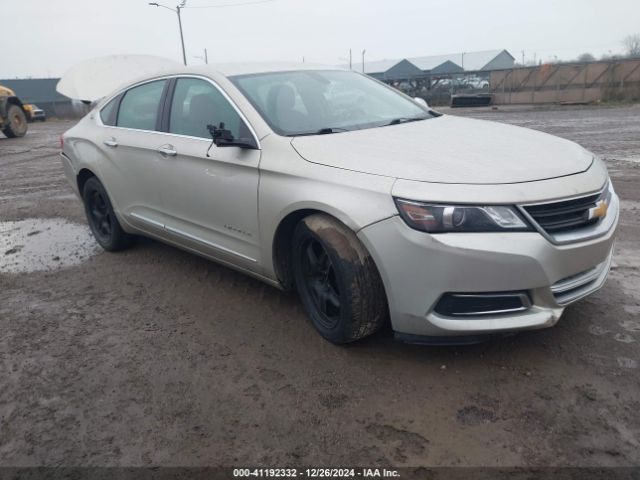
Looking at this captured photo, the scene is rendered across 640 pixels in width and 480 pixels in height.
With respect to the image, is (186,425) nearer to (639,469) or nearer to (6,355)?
(6,355)

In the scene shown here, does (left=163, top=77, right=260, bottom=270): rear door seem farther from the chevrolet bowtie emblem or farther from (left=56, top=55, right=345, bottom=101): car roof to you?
(left=56, top=55, right=345, bottom=101): car roof

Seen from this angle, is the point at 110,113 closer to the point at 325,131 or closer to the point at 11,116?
the point at 325,131

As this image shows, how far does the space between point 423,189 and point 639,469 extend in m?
1.44

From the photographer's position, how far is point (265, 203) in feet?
10.4

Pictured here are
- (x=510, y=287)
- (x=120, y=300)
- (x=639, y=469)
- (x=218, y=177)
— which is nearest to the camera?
(x=639, y=469)

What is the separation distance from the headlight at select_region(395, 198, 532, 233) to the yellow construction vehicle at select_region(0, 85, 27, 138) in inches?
839

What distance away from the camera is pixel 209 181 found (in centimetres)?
356

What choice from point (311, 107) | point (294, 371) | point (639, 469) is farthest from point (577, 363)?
point (311, 107)

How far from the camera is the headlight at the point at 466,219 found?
2430 mm

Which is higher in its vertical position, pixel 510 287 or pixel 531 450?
pixel 510 287

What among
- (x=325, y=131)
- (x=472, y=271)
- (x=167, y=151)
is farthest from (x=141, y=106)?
(x=472, y=271)

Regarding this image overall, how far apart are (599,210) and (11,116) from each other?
2198 centimetres

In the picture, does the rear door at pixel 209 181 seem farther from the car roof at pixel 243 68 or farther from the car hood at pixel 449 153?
the car hood at pixel 449 153

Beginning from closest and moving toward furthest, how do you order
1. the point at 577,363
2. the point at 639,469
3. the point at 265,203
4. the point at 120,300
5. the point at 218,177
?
the point at 639,469, the point at 577,363, the point at 265,203, the point at 218,177, the point at 120,300
